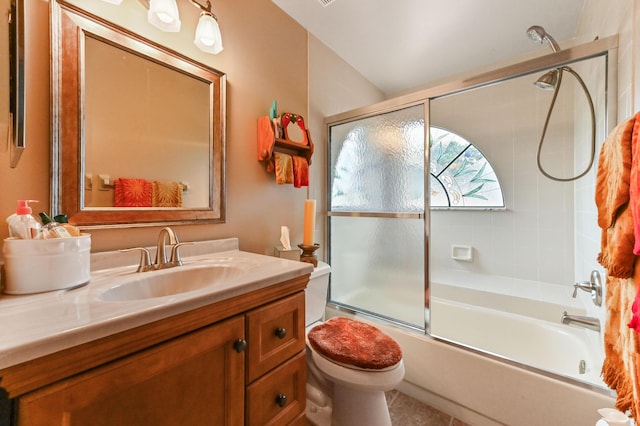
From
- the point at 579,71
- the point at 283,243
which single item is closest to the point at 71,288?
the point at 283,243

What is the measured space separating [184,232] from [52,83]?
649mm

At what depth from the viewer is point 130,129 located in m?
1.00

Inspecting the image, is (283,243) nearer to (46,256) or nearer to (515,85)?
(46,256)

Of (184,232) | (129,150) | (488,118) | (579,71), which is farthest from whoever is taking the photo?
(488,118)

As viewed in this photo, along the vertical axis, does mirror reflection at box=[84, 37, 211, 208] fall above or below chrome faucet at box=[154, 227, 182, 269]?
above

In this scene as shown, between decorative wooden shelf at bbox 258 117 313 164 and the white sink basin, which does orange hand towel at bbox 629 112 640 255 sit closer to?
the white sink basin

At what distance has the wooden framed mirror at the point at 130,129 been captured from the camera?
847mm

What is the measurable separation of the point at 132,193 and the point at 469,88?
1.68 metres

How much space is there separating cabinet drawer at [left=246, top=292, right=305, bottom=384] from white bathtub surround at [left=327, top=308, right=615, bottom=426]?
89cm

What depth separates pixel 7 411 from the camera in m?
0.40

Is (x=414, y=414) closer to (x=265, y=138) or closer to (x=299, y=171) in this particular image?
(x=299, y=171)

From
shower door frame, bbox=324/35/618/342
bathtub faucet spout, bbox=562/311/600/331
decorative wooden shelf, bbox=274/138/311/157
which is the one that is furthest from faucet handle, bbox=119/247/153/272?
bathtub faucet spout, bbox=562/311/600/331

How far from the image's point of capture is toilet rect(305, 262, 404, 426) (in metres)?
1.01

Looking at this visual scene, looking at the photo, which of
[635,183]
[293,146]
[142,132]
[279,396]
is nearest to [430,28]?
[293,146]
